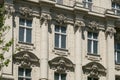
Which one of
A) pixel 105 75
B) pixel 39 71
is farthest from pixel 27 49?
pixel 105 75

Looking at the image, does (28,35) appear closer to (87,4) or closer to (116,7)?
(87,4)

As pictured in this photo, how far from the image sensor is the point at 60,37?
44.4 meters

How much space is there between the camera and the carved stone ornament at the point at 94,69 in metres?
44.8

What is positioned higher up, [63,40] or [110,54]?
[63,40]

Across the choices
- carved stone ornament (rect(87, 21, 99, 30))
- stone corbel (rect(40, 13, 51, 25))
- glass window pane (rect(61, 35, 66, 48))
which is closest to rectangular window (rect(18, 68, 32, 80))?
glass window pane (rect(61, 35, 66, 48))

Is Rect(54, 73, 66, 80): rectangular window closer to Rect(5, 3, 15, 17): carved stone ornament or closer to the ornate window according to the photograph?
the ornate window

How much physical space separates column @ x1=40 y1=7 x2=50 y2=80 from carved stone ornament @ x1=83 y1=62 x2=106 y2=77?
4.66 metres

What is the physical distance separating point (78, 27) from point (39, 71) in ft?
21.3

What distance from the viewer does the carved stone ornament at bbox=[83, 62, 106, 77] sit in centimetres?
4475

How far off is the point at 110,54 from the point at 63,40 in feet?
17.8

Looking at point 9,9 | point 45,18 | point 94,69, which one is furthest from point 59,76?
point 9,9

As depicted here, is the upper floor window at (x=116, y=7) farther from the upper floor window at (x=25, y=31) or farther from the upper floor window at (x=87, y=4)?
the upper floor window at (x=25, y=31)

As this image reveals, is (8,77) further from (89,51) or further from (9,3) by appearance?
(89,51)

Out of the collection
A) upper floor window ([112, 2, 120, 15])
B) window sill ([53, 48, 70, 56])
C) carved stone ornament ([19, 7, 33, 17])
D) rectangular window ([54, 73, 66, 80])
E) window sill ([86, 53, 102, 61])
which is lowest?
rectangular window ([54, 73, 66, 80])
